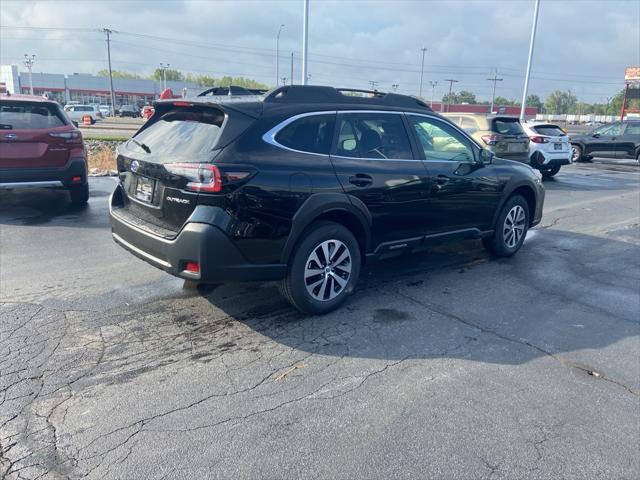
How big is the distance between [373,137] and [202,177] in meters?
1.76

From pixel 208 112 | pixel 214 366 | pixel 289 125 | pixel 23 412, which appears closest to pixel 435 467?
pixel 214 366

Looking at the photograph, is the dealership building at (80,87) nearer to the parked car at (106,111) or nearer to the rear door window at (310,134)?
the parked car at (106,111)

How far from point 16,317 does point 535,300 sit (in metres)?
4.62

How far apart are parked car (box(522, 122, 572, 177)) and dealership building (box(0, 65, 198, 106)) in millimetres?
82715

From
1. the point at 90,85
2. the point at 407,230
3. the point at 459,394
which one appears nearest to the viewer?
the point at 459,394

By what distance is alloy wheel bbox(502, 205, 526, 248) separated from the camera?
21.2ft

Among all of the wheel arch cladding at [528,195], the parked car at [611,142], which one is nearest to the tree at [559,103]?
the parked car at [611,142]

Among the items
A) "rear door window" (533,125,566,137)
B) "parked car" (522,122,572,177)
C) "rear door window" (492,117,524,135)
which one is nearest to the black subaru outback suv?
"rear door window" (492,117,524,135)

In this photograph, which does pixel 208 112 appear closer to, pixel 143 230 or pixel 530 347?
pixel 143 230

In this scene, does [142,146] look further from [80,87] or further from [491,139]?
[80,87]

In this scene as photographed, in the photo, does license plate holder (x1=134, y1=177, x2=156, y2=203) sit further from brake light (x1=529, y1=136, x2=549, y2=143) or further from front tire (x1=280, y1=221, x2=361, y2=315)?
brake light (x1=529, y1=136, x2=549, y2=143)

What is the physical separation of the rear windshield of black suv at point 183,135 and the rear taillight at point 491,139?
404 inches

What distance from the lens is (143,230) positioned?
421 cm

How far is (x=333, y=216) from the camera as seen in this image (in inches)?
177
